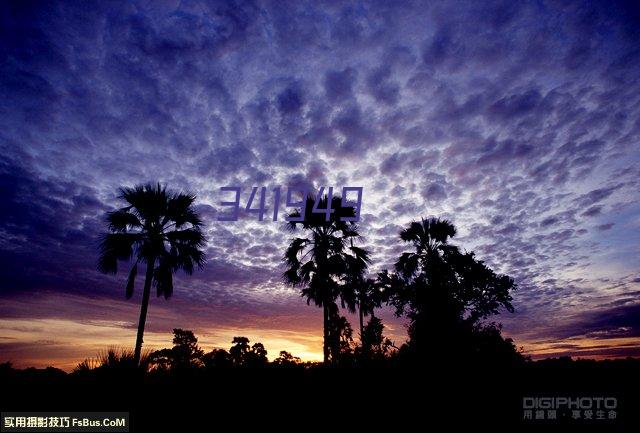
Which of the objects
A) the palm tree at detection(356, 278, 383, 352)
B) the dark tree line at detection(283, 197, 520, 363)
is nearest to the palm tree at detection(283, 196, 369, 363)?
the dark tree line at detection(283, 197, 520, 363)

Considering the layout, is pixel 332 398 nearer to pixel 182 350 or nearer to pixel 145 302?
pixel 145 302

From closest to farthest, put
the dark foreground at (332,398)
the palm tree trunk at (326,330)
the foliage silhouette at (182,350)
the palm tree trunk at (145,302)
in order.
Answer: the dark foreground at (332,398) → the palm tree trunk at (145,302) → the palm tree trunk at (326,330) → the foliage silhouette at (182,350)

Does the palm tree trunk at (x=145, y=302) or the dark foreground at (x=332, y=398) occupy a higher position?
the palm tree trunk at (x=145, y=302)

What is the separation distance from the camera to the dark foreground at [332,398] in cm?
631

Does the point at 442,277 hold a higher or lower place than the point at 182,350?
higher

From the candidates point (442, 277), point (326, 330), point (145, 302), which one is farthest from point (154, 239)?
point (442, 277)

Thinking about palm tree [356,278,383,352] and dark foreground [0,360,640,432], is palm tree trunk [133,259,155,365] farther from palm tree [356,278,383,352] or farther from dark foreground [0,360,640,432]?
palm tree [356,278,383,352]

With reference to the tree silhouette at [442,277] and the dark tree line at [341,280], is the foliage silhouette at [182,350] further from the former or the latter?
the tree silhouette at [442,277]

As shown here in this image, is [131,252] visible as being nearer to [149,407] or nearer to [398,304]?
[149,407]

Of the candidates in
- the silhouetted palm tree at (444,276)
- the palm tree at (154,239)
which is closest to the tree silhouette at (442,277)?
the silhouetted palm tree at (444,276)

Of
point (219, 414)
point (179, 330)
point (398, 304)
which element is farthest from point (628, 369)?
point (179, 330)

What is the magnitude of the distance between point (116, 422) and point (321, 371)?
4384 millimetres

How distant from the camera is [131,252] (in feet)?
48.0

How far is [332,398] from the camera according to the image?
700 cm
